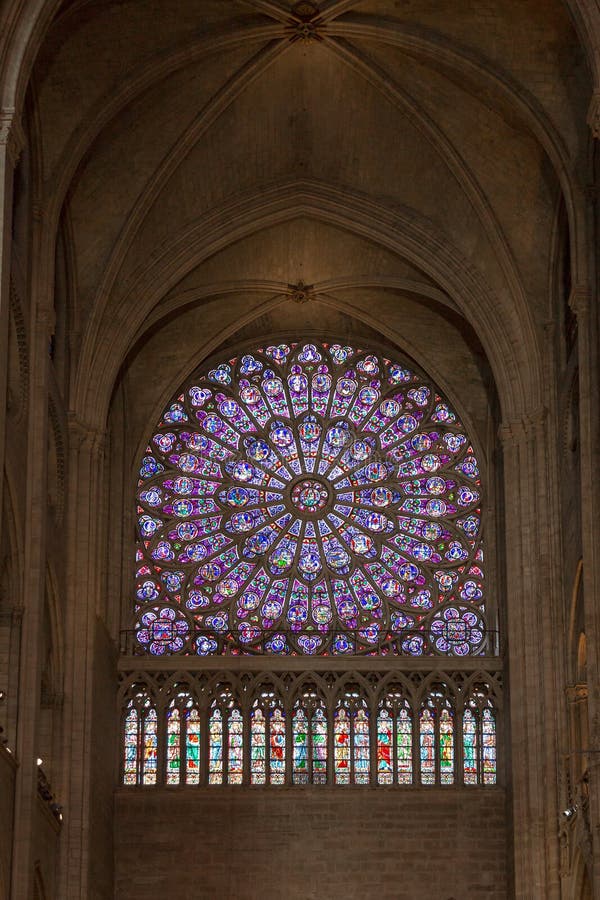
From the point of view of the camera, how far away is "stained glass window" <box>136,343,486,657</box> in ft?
96.9

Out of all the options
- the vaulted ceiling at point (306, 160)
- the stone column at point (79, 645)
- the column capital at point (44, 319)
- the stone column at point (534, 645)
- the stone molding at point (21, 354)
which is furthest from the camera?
the stone column at point (534, 645)

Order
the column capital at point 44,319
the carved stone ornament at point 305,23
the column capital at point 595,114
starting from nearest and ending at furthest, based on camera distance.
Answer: the column capital at point 595,114
the column capital at point 44,319
the carved stone ornament at point 305,23

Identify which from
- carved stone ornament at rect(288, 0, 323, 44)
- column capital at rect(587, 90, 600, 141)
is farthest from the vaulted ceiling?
column capital at rect(587, 90, 600, 141)

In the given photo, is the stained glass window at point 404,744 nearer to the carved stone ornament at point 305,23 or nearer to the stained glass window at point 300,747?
the stained glass window at point 300,747

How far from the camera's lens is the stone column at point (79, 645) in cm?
2453

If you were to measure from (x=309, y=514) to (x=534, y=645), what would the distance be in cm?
592

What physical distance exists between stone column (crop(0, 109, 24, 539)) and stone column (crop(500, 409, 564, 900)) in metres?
9.23

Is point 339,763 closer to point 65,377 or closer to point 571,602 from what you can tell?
point 571,602

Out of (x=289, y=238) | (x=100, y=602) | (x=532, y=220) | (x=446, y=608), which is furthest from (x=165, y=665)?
(x=532, y=220)

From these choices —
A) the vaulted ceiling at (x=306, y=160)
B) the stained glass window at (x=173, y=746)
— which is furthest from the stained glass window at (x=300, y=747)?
the vaulted ceiling at (x=306, y=160)

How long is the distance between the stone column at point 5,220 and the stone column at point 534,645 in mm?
9225

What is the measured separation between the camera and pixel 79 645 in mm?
25516

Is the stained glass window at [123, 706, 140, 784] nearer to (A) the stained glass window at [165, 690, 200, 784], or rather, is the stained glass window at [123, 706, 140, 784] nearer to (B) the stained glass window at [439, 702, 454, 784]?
(A) the stained glass window at [165, 690, 200, 784]

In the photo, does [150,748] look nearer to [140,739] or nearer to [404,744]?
[140,739]
